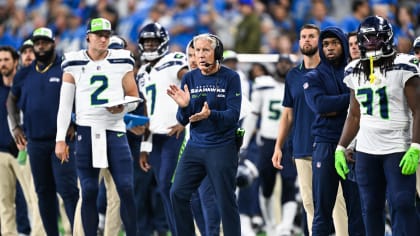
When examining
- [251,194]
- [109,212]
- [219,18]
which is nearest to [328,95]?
[109,212]

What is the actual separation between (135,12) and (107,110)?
809 cm

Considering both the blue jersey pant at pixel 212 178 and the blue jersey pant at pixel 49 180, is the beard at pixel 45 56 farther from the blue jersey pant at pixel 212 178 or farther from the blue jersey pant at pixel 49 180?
the blue jersey pant at pixel 212 178

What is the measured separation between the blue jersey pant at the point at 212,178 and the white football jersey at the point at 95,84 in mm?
1124

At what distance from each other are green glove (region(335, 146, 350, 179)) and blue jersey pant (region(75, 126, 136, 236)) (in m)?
2.00

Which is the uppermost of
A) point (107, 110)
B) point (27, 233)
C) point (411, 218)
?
point (107, 110)

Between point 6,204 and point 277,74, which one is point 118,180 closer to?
point 6,204

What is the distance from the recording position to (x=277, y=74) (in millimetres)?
12680

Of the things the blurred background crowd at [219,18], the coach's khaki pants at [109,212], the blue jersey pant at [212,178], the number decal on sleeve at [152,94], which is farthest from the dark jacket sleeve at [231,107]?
the blurred background crowd at [219,18]

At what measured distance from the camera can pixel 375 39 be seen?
8203mm

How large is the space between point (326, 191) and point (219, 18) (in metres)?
8.21

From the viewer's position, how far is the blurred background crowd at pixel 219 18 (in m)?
14.8

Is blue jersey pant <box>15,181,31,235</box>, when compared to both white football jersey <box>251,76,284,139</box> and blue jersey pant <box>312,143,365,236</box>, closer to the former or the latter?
white football jersey <box>251,76,284,139</box>

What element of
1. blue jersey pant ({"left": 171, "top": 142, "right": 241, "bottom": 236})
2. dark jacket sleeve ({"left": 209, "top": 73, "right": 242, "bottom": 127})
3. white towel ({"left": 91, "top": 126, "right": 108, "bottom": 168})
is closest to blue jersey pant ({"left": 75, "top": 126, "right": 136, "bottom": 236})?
white towel ({"left": 91, "top": 126, "right": 108, "bottom": 168})

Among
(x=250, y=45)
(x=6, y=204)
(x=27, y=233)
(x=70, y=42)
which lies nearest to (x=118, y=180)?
(x=6, y=204)
